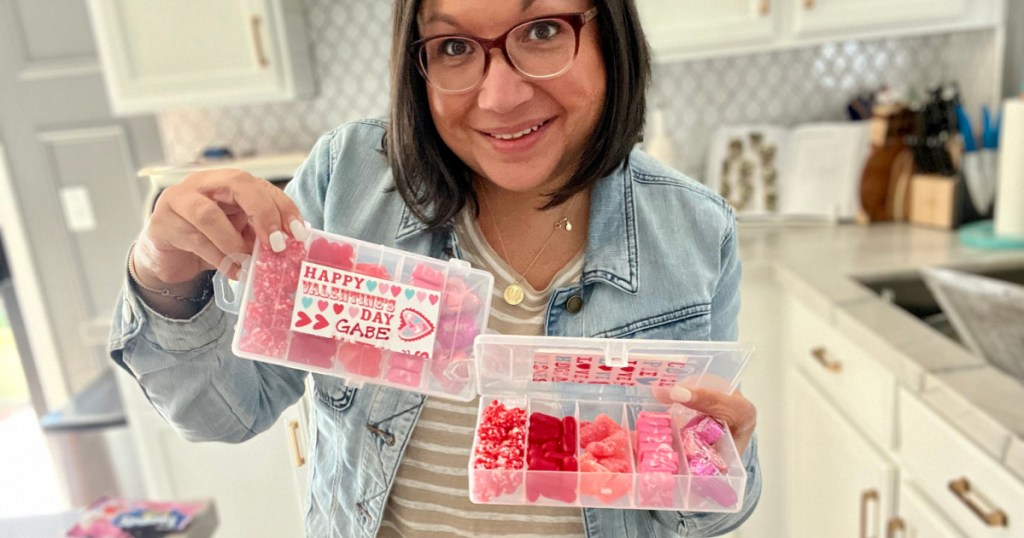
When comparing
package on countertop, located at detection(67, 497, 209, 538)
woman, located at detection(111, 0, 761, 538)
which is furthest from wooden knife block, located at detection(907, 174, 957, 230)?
package on countertop, located at detection(67, 497, 209, 538)

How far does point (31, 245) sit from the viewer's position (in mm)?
2324

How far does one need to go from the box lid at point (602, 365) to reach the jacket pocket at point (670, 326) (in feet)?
0.19

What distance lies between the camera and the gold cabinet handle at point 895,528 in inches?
46.8

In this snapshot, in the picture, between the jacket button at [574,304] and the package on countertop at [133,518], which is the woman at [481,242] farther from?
the package on countertop at [133,518]

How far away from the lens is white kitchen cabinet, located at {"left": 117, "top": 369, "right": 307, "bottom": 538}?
891 mm

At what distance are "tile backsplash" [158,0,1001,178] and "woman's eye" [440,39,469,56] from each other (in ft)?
4.61

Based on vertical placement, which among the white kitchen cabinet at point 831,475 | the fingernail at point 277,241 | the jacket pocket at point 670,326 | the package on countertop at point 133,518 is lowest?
the white kitchen cabinet at point 831,475

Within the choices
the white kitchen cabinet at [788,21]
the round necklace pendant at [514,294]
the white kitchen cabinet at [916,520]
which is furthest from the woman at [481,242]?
the white kitchen cabinet at [788,21]

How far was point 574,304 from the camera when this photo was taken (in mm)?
747

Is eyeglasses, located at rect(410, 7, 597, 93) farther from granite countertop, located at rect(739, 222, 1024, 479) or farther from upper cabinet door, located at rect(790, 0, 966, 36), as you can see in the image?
upper cabinet door, located at rect(790, 0, 966, 36)

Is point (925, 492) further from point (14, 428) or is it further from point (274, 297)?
point (14, 428)

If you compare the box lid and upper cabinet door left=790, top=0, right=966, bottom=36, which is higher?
upper cabinet door left=790, top=0, right=966, bottom=36

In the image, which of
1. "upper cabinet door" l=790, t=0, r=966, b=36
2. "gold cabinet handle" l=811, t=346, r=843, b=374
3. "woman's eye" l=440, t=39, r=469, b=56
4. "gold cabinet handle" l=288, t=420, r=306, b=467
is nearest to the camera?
"woman's eye" l=440, t=39, r=469, b=56

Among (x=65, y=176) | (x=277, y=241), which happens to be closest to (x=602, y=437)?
(x=277, y=241)
